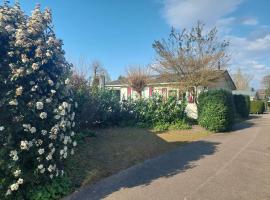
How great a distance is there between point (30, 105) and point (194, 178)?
3.94 m

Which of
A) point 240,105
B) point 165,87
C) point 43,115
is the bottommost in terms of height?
point 43,115

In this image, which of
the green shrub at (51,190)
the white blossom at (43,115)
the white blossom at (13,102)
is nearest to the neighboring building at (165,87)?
the green shrub at (51,190)

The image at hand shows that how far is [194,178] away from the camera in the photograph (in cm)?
636

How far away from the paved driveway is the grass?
440 mm

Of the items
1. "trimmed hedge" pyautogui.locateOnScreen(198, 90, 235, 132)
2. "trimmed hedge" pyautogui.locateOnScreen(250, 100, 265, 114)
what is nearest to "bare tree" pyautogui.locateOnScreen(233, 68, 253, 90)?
"trimmed hedge" pyautogui.locateOnScreen(250, 100, 265, 114)

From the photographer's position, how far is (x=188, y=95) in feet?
68.9

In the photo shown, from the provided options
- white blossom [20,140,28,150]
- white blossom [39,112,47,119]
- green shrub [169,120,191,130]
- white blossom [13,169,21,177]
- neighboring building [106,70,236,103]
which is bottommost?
white blossom [13,169,21,177]

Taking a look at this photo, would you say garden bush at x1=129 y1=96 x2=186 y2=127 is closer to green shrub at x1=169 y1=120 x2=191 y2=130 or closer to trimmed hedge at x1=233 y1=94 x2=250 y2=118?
green shrub at x1=169 y1=120 x2=191 y2=130

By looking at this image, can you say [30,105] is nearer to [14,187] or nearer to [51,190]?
[14,187]

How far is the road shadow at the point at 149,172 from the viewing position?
18.6 feet

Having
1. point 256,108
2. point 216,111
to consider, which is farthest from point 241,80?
point 216,111

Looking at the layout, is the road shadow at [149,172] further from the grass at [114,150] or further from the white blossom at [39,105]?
the white blossom at [39,105]

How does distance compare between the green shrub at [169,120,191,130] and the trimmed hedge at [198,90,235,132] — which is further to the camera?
the green shrub at [169,120,191,130]

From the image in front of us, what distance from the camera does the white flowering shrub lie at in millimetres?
5000
